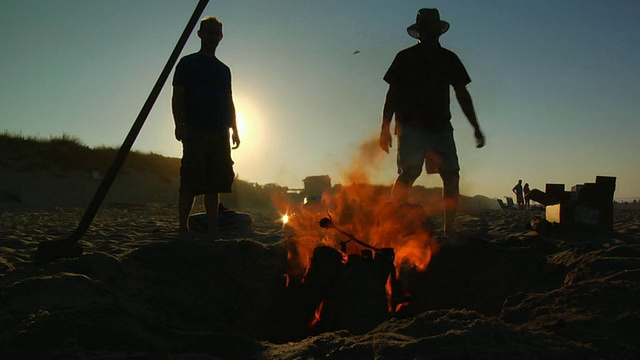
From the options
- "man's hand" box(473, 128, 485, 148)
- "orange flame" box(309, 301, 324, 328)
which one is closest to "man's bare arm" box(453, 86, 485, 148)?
"man's hand" box(473, 128, 485, 148)

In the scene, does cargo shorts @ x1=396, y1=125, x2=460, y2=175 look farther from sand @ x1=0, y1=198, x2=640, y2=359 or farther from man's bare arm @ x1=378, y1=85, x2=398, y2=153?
sand @ x1=0, y1=198, x2=640, y2=359

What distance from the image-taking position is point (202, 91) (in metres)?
4.35

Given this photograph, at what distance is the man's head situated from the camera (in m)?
4.43

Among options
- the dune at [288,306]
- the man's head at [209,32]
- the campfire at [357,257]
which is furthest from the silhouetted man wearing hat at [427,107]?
the man's head at [209,32]

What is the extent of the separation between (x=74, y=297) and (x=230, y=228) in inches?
160

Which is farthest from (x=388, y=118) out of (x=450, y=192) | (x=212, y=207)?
(x=212, y=207)

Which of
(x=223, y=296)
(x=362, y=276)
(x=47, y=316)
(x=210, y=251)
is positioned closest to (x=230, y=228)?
(x=210, y=251)

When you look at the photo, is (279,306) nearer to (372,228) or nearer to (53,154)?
(372,228)

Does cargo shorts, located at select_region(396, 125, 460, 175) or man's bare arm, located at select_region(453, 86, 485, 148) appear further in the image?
man's bare arm, located at select_region(453, 86, 485, 148)

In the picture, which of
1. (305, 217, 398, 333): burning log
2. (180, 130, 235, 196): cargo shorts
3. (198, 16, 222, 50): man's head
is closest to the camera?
(305, 217, 398, 333): burning log

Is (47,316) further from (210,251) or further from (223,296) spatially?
(210,251)

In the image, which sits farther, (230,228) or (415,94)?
(230,228)

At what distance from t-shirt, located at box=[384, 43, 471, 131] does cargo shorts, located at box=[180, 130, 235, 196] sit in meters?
1.77

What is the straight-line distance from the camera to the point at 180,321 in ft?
8.09
